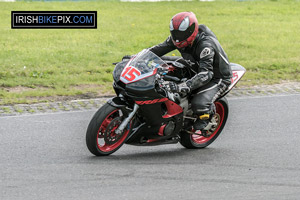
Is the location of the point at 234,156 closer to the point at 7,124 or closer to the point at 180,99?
the point at 180,99

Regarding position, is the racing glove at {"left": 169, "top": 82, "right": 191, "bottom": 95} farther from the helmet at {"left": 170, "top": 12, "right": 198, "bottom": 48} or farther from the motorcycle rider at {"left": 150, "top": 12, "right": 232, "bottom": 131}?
the helmet at {"left": 170, "top": 12, "right": 198, "bottom": 48}

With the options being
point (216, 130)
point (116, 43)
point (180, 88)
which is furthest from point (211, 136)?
point (116, 43)

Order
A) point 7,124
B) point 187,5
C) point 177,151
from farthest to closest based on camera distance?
point 187,5
point 7,124
point 177,151

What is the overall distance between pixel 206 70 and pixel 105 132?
1.35 m

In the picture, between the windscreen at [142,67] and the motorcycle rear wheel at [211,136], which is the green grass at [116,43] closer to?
the motorcycle rear wheel at [211,136]

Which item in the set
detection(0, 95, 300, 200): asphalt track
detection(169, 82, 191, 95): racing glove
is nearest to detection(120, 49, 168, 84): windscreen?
detection(169, 82, 191, 95): racing glove

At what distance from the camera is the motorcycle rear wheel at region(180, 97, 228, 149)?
25.8 feet

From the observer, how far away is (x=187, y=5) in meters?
20.2

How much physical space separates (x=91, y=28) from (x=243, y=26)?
4297mm

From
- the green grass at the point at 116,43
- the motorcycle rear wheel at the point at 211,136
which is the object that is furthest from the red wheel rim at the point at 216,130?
the green grass at the point at 116,43

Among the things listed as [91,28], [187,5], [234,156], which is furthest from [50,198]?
[187,5]

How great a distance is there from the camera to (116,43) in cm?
1510

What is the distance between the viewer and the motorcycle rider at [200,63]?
23.4 ft

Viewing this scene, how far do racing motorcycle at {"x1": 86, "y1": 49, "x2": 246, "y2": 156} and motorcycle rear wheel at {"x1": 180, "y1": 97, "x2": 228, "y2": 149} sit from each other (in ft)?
0.71
